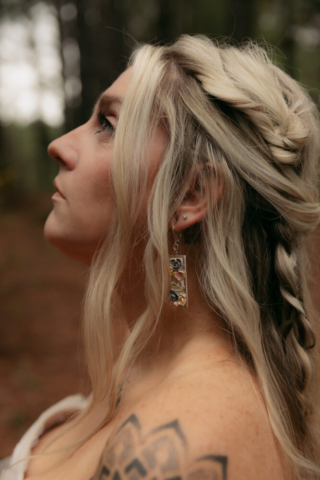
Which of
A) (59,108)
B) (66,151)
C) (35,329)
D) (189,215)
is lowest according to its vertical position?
(35,329)

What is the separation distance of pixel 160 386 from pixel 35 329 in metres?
4.22

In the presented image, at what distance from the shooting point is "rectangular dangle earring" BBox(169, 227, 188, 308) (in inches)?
58.8

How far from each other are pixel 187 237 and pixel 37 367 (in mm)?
3707

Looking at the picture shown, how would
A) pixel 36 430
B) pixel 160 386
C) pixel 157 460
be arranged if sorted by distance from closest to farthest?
1. pixel 157 460
2. pixel 160 386
3. pixel 36 430

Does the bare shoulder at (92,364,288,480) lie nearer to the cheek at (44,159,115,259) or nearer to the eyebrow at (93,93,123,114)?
the cheek at (44,159,115,259)

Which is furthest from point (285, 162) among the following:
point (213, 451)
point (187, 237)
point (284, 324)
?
point (213, 451)

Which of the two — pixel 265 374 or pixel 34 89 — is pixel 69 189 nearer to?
pixel 265 374

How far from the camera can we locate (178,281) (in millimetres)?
1510

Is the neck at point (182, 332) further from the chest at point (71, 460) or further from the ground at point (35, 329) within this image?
the ground at point (35, 329)

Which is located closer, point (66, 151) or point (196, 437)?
point (196, 437)

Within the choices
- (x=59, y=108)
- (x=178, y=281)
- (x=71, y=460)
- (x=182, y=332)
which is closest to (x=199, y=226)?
(x=178, y=281)

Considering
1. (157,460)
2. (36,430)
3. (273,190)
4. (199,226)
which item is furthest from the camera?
(36,430)

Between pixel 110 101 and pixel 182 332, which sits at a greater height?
pixel 110 101

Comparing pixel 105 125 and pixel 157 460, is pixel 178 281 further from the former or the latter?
pixel 105 125
